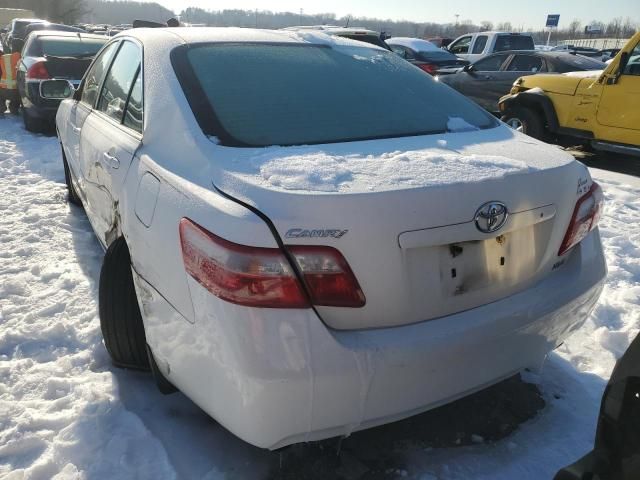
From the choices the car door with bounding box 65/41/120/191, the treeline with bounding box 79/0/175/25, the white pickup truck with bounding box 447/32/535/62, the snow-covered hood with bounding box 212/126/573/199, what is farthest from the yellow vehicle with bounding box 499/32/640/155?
the treeline with bounding box 79/0/175/25

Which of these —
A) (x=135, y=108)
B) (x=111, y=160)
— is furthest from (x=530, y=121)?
(x=111, y=160)

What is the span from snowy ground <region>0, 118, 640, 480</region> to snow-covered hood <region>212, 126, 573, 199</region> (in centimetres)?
108

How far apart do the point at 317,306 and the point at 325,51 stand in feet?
5.73

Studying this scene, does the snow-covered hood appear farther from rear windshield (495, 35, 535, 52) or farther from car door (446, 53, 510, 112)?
rear windshield (495, 35, 535, 52)

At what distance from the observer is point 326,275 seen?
5.44ft

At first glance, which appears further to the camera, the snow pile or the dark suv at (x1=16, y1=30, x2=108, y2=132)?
the dark suv at (x1=16, y1=30, x2=108, y2=132)

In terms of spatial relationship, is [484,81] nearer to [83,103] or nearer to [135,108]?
[83,103]

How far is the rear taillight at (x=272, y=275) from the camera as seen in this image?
1615 mm

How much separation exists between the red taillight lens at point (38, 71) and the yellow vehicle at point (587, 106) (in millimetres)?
6860

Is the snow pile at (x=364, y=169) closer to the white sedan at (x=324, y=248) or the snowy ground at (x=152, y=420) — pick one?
the white sedan at (x=324, y=248)

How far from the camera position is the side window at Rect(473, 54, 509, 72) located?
1061 cm

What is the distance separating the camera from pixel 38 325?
3047 mm

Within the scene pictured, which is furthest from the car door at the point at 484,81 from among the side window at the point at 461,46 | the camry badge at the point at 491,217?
the camry badge at the point at 491,217

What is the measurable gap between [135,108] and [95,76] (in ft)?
4.49
